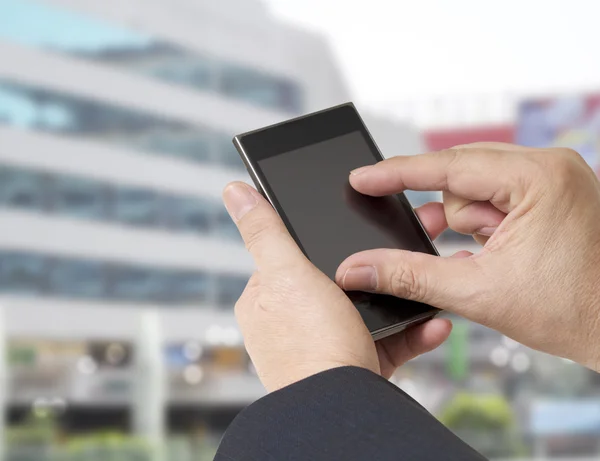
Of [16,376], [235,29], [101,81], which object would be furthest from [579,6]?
[16,376]

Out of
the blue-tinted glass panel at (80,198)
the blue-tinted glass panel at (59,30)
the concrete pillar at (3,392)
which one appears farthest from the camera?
the blue-tinted glass panel at (80,198)

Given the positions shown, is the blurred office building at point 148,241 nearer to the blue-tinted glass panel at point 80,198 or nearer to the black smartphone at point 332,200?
the blue-tinted glass panel at point 80,198

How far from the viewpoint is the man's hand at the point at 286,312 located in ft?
1.74

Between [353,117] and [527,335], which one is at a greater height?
[353,117]

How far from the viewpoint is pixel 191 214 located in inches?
189

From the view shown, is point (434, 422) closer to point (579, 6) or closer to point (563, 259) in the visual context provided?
point (563, 259)

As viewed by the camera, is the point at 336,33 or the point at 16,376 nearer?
the point at 16,376

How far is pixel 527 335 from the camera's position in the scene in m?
0.65

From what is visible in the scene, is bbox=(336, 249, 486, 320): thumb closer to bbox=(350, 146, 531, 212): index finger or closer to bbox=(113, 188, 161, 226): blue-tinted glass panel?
bbox=(350, 146, 531, 212): index finger

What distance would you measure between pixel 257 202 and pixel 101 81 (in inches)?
166

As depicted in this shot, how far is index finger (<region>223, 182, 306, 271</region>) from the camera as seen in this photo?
0.60m

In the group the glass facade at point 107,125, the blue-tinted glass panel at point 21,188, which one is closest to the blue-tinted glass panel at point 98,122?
the glass facade at point 107,125

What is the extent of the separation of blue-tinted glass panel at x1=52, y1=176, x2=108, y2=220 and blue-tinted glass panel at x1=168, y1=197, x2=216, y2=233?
1.23 ft

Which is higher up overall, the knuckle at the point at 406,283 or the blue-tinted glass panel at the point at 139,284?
the blue-tinted glass panel at the point at 139,284
